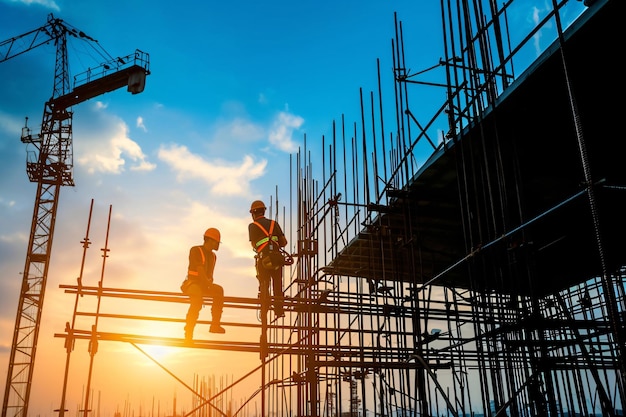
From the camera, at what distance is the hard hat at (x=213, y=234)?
10.1 m

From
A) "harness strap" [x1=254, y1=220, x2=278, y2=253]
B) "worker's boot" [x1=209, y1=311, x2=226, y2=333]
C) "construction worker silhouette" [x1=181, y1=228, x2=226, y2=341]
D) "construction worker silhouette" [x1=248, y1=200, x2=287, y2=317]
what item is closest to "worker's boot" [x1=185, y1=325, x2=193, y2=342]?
"construction worker silhouette" [x1=181, y1=228, x2=226, y2=341]

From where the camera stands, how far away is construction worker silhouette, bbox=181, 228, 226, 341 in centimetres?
945

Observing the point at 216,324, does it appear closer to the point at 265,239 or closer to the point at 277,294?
the point at 277,294

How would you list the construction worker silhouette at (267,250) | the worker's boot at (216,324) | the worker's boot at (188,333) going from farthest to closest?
the construction worker silhouette at (267,250), the worker's boot at (216,324), the worker's boot at (188,333)

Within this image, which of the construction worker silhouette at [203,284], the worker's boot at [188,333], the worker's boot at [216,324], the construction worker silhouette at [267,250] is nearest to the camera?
the worker's boot at [188,333]

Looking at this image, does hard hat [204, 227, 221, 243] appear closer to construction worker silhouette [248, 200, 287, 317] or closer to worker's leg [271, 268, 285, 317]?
construction worker silhouette [248, 200, 287, 317]

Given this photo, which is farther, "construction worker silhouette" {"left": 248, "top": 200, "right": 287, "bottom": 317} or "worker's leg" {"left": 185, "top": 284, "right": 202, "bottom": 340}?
"construction worker silhouette" {"left": 248, "top": 200, "right": 287, "bottom": 317}

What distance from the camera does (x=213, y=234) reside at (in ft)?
33.3

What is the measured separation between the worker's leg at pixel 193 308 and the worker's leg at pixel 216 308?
0.38 meters

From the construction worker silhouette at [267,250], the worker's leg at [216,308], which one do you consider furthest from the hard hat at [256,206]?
the worker's leg at [216,308]

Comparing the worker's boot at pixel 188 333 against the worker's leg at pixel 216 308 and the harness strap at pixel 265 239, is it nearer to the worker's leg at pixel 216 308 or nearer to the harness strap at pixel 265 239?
the worker's leg at pixel 216 308

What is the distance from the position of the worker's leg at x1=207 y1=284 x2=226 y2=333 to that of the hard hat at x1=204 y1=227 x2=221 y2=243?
2.98 feet

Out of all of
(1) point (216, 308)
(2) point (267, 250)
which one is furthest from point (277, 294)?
(1) point (216, 308)

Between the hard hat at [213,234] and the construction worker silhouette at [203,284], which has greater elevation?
the hard hat at [213,234]
